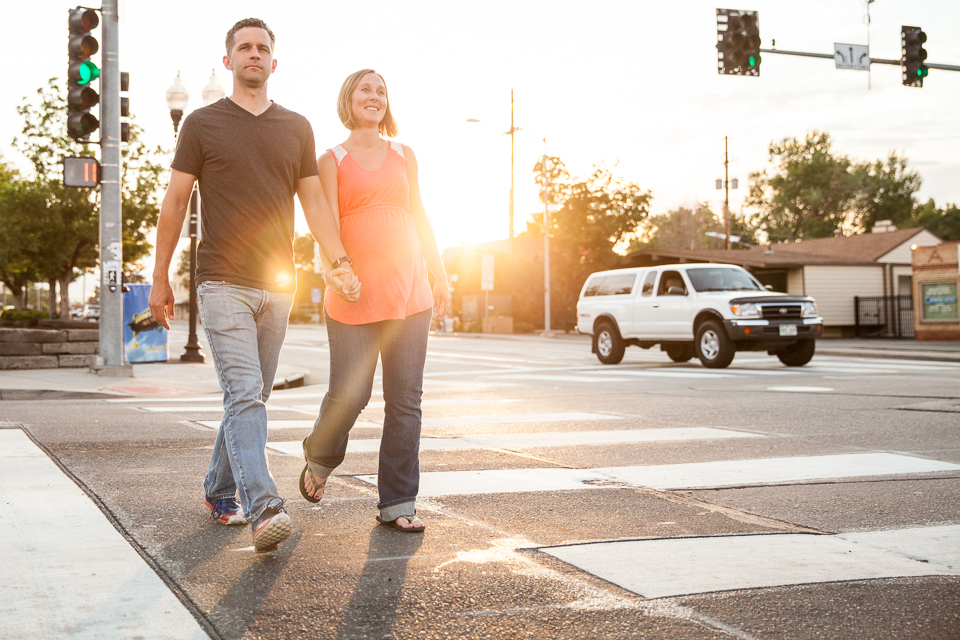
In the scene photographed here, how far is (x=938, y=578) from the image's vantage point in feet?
10.6

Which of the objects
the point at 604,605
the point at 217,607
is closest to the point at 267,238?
the point at 217,607

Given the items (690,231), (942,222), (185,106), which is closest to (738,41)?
(185,106)

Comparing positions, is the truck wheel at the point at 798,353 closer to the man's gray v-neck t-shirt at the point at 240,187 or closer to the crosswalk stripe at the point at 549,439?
the crosswalk stripe at the point at 549,439

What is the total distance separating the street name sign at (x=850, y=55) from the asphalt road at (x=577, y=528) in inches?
419

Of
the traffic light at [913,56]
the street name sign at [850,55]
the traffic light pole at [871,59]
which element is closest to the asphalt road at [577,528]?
the traffic light pole at [871,59]

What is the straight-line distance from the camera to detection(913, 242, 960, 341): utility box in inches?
1171

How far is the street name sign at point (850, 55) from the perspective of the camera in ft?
57.4

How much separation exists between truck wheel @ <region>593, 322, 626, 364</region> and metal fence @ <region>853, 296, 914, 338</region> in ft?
64.1

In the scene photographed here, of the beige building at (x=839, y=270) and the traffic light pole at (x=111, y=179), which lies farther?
the beige building at (x=839, y=270)

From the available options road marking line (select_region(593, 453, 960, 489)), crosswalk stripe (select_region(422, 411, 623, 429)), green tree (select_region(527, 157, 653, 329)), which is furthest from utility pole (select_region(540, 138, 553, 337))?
road marking line (select_region(593, 453, 960, 489))

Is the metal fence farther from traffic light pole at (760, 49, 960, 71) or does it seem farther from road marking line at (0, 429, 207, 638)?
road marking line at (0, 429, 207, 638)

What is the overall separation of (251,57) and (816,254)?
41978mm

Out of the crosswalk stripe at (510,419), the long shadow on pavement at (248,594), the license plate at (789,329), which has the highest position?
the license plate at (789,329)

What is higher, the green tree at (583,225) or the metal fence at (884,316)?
the green tree at (583,225)
